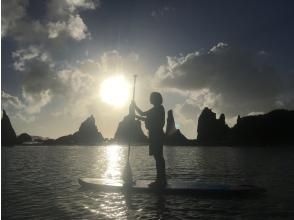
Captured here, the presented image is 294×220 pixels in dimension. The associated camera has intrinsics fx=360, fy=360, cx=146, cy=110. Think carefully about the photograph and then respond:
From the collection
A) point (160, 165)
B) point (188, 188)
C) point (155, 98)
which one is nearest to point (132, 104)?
point (155, 98)

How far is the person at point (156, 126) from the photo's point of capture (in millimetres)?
19891

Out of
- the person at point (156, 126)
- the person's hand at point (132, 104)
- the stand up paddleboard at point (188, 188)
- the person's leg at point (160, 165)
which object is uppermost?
the person's hand at point (132, 104)

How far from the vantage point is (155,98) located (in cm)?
1978

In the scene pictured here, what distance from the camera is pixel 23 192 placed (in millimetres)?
21891

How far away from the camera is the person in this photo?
65.3 feet

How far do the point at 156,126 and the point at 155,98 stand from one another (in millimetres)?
1614

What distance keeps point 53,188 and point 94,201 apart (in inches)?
271

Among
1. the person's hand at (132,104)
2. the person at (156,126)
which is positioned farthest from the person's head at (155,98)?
the person's hand at (132,104)

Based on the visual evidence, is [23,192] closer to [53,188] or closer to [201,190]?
[53,188]

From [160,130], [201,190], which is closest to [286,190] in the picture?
[201,190]

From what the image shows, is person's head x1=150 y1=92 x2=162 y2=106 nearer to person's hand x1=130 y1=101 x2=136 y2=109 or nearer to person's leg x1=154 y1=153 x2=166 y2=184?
person's hand x1=130 y1=101 x2=136 y2=109

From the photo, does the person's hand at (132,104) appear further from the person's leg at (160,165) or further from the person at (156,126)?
the person's leg at (160,165)

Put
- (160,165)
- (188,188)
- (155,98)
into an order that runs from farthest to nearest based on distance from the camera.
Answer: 1. (160,165)
2. (155,98)
3. (188,188)

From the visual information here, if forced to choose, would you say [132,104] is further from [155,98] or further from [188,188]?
[188,188]
